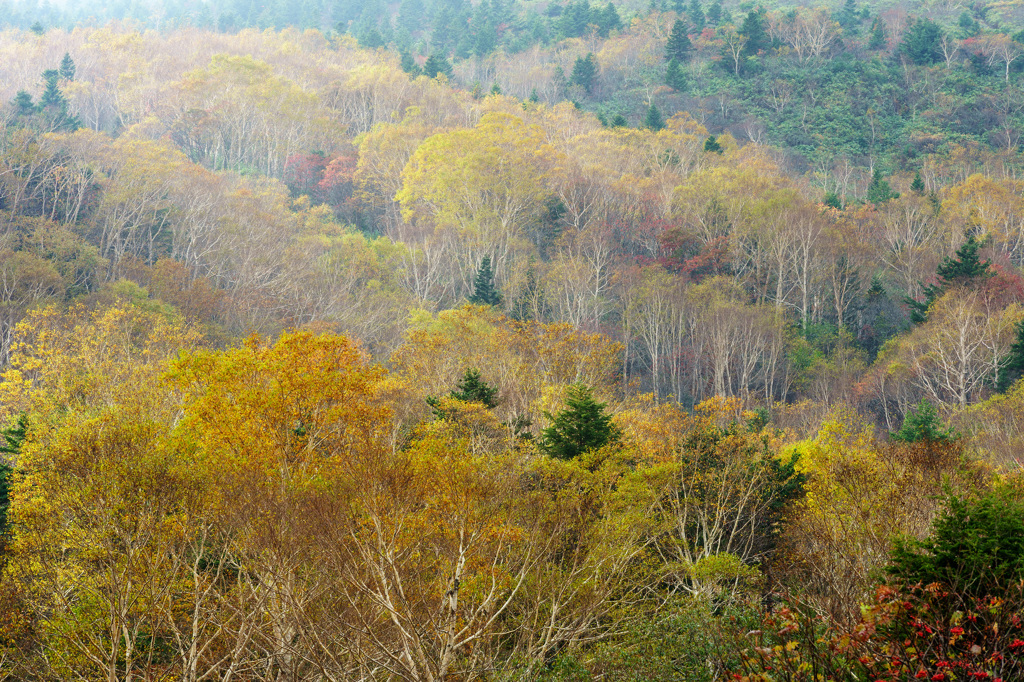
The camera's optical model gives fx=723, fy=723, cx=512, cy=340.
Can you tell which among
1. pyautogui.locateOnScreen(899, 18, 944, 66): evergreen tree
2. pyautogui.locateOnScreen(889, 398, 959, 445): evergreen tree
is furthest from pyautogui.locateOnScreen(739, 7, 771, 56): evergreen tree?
pyautogui.locateOnScreen(889, 398, 959, 445): evergreen tree

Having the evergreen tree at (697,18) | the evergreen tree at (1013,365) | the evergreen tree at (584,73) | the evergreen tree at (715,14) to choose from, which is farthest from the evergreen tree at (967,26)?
the evergreen tree at (1013,365)

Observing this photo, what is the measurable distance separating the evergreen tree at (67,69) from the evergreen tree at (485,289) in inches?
1587

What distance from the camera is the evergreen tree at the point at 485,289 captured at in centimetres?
3594

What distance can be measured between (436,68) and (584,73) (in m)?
14.8

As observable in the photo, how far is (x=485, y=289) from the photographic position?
36125 millimetres

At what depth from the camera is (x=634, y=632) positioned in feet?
47.5

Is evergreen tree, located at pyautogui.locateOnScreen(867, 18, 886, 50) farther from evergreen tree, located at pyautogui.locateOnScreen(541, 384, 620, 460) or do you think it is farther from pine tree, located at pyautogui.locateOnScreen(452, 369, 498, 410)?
evergreen tree, located at pyautogui.locateOnScreen(541, 384, 620, 460)

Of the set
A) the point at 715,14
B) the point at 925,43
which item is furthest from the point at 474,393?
the point at 715,14

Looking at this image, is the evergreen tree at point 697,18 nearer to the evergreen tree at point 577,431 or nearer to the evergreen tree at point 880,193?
the evergreen tree at point 880,193

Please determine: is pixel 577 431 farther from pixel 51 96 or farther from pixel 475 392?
pixel 51 96

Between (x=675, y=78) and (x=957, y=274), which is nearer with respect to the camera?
(x=957, y=274)

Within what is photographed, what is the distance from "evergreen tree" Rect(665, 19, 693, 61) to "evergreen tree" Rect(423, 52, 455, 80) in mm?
22849

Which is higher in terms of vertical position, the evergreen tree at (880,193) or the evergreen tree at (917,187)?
the evergreen tree at (917,187)

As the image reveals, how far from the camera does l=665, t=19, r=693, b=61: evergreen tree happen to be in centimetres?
7425
